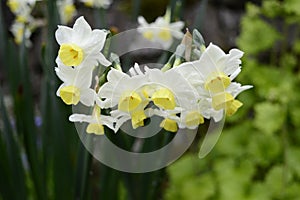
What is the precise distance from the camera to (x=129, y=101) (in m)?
0.70

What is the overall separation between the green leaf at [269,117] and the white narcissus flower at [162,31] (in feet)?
1.80

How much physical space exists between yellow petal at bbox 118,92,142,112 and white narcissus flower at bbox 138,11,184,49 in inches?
18.4

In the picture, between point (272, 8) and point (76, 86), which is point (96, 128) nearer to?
point (76, 86)

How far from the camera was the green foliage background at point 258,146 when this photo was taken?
5.32ft

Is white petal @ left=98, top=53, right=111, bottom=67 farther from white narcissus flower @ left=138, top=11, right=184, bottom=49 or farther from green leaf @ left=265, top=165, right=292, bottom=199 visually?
green leaf @ left=265, top=165, right=292, bottom=199

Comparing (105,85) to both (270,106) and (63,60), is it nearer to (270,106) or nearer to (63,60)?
(63,60)

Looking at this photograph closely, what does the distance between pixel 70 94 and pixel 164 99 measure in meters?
0.13

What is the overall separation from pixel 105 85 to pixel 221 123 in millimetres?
227

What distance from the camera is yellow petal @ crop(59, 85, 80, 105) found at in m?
0.73

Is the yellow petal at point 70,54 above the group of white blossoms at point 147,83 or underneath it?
above

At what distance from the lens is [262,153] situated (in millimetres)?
1703

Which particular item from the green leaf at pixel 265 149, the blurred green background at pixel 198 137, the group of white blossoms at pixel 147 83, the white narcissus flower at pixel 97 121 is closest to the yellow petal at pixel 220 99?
the group of white blossoms at pixel 147 83

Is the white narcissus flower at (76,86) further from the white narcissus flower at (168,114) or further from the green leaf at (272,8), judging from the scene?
the green leaf at (272,8)

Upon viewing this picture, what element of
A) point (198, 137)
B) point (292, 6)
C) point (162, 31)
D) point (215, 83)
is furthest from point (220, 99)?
point (198, 137)
